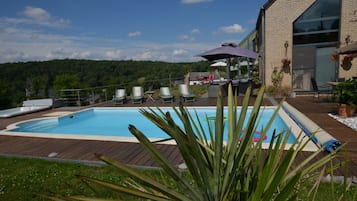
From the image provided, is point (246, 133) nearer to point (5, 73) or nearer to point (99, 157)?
point (99, 157)

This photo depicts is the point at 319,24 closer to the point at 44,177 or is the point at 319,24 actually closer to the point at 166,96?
the point at 166,96

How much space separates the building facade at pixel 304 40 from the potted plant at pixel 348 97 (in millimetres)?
4661

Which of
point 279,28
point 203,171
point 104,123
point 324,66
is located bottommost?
point 104,123

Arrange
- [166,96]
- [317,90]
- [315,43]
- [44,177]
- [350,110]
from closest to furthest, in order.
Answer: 1. [44,177]
2. [350,110]
3. [317,90]
4. [315,43]
5. [166,96]

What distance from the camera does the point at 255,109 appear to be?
0.81 metres

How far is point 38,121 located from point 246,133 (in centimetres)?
924

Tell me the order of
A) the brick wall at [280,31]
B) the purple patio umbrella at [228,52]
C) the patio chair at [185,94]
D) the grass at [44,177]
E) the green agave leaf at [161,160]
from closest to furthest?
1. the green agave leaf at [161,160]
2. the grass at [44,177]
3. the purple patio umbrella at [228,52]
4. the brick wall at [280,31]
5. the patio chair at [185,94]

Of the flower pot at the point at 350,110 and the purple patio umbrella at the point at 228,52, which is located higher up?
the purple patio umbrella at the point at 228,52

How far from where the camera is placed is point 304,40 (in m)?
10.6

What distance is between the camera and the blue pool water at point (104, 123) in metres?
8.03

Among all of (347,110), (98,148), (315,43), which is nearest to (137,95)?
(98,148)

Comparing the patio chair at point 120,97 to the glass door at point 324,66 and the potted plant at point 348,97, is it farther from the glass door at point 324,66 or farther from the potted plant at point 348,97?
the glass door at point 324,66

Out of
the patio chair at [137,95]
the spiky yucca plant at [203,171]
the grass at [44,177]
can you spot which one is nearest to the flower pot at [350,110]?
the grass at [44,177]

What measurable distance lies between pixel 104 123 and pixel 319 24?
1022 cm
